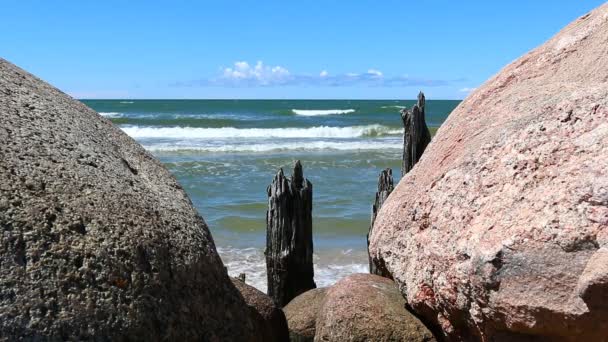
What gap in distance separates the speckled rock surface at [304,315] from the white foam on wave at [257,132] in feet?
88.3

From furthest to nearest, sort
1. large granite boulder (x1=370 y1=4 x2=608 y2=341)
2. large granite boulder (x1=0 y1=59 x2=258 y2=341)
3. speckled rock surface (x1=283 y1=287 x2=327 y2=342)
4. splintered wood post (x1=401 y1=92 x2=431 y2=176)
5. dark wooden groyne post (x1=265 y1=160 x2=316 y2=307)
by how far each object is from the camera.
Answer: splintered wood post (x1=401 y1=92 x2=431 y2=176), dark wooden groyne post (x1=265 y1=160 x2=316 y2=307), speckled rock surface (x1=283 y1=287 x2=327 y2=342), large granite boulder (x1=370 y1=4 x2=608 y2=341), large granite boulder (x1=0 y1=59 x2=258 y2=341)

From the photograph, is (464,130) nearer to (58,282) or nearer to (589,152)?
(589,152)

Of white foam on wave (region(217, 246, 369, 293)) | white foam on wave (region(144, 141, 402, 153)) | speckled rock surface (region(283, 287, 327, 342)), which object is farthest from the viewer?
white foam on wave (region(144, 141, 402, 153))

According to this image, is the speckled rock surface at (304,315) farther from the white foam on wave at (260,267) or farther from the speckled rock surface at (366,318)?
the white foam on wave at (260,267)

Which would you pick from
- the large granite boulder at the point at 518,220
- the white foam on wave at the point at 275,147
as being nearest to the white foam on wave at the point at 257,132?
the white foam on wave at the point at 275,147

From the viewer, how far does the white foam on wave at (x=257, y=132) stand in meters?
33.1

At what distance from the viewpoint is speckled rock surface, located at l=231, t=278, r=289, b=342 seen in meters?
4.48

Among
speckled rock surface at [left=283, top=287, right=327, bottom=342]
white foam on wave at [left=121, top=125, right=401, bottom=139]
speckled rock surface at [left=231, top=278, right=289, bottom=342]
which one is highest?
speckled rock surface at [left=231, top=278, right=289, bottom=342]

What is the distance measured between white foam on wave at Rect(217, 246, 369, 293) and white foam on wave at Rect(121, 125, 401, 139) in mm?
23067

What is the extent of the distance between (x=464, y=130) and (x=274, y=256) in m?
2.55

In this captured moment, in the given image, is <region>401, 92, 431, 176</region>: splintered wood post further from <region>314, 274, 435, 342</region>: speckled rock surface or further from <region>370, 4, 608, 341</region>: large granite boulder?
<region>314, 274, 435, 342</region>: speckled rock surface

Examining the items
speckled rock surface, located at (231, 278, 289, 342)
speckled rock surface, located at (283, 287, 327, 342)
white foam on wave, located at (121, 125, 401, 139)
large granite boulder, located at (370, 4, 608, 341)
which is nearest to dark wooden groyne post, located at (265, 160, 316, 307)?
speckled rock surface, located at (283, 287, 327, 342)

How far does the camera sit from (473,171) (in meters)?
3.85

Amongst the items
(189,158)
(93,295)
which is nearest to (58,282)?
(93,295)
